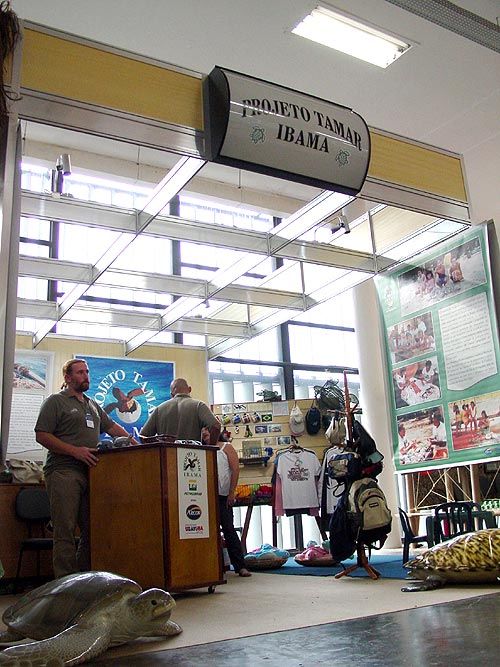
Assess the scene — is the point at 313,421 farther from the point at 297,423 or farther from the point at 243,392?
the point at 243,392

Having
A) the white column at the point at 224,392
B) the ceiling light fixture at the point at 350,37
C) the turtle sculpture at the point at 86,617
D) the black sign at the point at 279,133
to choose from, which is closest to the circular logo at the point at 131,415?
the white column at the point at 224,392

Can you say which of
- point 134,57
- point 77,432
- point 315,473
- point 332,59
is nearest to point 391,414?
point 315,473

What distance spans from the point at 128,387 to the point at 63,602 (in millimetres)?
7159

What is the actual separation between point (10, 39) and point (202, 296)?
15.1ft

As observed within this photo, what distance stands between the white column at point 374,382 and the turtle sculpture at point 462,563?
15.7ft

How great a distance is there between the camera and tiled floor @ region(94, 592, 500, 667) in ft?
6.72

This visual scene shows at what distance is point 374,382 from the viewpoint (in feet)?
31.1

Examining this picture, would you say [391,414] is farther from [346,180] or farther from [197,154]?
[197,154]

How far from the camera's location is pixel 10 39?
3686 mm

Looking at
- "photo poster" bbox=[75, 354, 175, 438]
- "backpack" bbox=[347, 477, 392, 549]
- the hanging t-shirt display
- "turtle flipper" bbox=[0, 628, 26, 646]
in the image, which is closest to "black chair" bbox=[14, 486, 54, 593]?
"backpack" bbox=[347, 477, 392, 549]

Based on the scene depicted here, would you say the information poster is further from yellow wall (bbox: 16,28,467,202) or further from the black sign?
yellow wall (bbox: 16,28,467,202)

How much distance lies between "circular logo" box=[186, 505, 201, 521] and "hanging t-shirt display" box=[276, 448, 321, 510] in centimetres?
455

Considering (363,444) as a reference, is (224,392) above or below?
above

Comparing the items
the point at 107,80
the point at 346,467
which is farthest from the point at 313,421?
the point at 107,80
